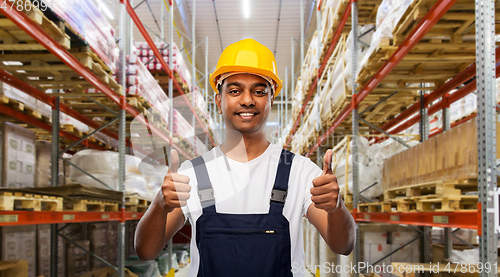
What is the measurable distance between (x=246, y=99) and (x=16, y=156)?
13.4 ft

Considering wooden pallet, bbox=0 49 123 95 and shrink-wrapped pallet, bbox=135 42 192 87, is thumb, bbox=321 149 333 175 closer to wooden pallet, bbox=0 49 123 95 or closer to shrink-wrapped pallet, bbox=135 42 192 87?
wooden pallet, bbox=0 49 123 95

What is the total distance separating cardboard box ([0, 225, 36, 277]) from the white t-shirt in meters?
4.41

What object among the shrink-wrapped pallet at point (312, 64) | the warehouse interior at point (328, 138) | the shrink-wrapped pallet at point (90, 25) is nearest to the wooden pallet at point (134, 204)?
the warehouse interior at point (328, 138)

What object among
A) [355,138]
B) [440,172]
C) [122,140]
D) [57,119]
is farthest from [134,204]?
[440,172]

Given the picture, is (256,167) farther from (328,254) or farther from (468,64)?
(328,254)

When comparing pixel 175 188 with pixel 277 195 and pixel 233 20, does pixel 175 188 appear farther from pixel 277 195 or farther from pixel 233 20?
pixel 233 20

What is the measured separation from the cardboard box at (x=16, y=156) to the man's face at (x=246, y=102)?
3.72 metres

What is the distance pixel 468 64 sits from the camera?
488cm

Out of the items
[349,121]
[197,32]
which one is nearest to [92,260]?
[349,121]

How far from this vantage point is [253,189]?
1652 millimetres

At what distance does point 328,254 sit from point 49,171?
454 centimetres

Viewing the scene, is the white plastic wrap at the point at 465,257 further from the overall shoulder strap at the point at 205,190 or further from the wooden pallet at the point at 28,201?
the wooden pallet at the point at 28,201

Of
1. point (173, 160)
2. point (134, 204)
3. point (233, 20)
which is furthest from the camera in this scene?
point (233, 20)

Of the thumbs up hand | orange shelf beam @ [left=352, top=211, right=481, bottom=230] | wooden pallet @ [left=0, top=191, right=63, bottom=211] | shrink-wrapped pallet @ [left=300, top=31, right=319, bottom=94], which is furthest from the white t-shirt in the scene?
shrink-wrapped pallet @ [left=300, top=31, right=319, bottom=94]
